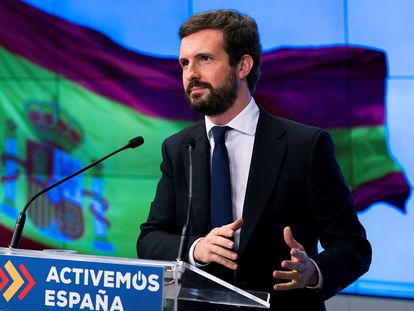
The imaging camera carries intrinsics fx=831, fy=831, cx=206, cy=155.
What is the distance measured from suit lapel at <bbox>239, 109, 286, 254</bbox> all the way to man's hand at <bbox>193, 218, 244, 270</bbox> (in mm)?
256

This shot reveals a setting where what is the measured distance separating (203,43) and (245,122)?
0.26 m

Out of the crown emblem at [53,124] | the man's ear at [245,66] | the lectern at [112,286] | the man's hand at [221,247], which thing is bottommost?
the lectern at [112,286]

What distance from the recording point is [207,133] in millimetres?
2371

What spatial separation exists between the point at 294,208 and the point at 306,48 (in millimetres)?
3009

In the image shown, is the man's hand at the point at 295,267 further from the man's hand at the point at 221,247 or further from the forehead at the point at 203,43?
the forehead at the point at 203,43

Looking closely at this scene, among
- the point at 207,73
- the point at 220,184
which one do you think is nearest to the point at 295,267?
the point at 220,184

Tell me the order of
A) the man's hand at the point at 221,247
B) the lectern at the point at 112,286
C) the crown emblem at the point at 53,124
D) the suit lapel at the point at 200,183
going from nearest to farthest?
the lectern at the point at 112,286 < the man's hand at the point at 221,247 < the suit lapel at the point at 200,183 < the crown emblem at the point at 53,124

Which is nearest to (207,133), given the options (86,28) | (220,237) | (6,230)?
(220,237)

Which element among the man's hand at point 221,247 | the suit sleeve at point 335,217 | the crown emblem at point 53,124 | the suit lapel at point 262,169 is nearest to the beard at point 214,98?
the suit lapel at point 262,169

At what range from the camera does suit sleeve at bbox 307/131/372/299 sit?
221 centimetres

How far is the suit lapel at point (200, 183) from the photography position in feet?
7.50

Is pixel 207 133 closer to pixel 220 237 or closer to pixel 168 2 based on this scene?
pixel 220 237

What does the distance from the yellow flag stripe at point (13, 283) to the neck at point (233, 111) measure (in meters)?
0.74
